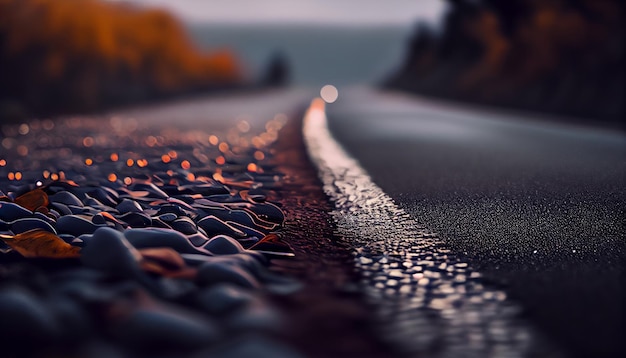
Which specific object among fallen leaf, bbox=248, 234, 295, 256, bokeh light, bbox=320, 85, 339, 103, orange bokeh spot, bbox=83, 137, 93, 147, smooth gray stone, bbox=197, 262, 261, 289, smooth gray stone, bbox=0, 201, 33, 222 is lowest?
fallen leaf, bbox=248, 234, 295, 256

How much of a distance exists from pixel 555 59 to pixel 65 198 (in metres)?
25.1

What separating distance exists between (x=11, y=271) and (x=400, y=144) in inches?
314

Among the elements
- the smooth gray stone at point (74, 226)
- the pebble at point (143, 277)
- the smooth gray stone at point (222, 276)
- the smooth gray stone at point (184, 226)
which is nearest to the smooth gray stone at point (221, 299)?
the pebble at point (143, 277)

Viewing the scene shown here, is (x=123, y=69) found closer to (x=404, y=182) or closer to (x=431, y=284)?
(x=404, y=182)

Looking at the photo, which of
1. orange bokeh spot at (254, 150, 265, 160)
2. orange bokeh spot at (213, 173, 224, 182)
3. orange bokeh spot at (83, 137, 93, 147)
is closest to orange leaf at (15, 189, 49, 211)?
orange bokeh spot at (213, 173, 224, 182)

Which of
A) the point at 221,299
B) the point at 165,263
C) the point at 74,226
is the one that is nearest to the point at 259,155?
the point at 74,226

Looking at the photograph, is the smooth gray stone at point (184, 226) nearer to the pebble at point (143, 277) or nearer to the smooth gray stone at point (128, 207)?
the pebble at point (143, 277)

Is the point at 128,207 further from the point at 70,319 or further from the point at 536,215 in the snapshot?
the point at 536,215

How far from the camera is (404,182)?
668 centimetres

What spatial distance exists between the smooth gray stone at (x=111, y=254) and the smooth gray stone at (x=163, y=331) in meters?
0.57

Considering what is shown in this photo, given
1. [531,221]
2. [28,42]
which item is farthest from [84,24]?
[531,221]

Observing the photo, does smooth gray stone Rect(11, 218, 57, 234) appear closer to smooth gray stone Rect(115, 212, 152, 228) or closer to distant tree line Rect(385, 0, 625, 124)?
smooth gray stone Rect(115, 212, 152, 228)

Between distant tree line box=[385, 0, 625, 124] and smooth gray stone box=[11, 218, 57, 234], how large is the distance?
53.4 ft

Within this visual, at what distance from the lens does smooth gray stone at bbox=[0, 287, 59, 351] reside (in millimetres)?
2527
